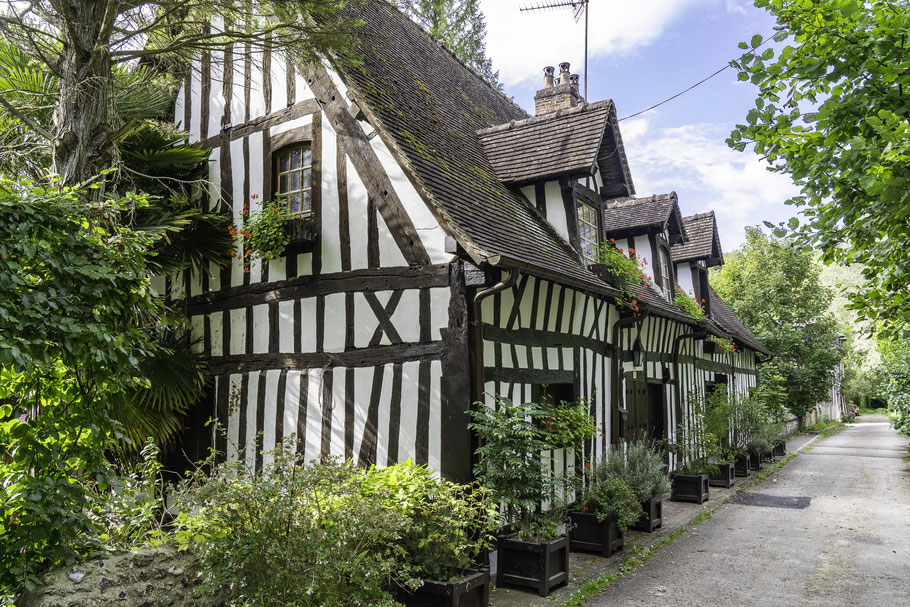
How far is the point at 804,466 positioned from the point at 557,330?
1166cm

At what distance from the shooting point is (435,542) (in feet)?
16.1

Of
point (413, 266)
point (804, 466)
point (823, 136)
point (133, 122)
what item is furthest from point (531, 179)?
point (804, 466)

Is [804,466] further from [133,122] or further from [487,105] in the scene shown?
[133,122]

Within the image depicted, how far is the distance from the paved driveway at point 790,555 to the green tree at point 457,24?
14994 millimetres

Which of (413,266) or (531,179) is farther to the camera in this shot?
(531,179)

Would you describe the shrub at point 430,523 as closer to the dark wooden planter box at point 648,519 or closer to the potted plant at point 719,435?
the dark wooden planter box at point 648,519

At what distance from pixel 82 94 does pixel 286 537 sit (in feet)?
13.9

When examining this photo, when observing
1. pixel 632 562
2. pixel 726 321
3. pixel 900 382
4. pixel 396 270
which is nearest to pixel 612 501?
pixel 632 562

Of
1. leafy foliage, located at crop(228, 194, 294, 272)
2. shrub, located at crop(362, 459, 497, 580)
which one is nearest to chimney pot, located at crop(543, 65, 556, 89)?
leafy foliage, located at crop(228, 194, 294, 272)

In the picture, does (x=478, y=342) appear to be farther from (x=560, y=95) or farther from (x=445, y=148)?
(x=560, y=95)

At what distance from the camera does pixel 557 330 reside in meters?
8.02

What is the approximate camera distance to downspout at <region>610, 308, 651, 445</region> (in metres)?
9.30

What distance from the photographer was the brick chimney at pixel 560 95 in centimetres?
1195

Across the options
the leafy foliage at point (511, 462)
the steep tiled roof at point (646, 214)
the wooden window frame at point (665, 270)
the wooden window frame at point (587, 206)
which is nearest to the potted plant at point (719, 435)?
the wooden window frame at point (665, 270)
